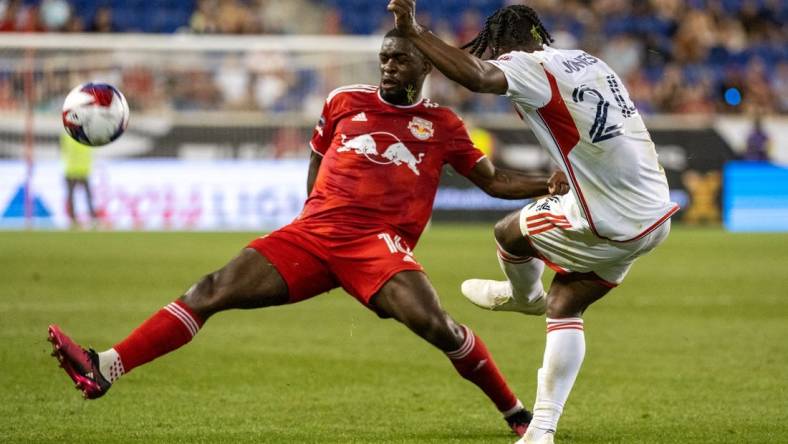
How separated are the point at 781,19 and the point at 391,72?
24555 millimetres

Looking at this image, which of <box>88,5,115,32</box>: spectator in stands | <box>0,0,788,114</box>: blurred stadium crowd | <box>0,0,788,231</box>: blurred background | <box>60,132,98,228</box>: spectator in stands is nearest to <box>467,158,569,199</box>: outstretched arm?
<box>0,0,788,231</box>: blurred background

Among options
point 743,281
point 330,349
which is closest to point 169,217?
point 743,281

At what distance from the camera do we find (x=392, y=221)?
636cm

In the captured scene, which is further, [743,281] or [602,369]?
[743,281]

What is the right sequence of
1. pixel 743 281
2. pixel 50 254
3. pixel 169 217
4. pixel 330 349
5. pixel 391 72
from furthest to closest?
pixel 169 217
pixel 50 254
pixel 743 281
pixel 330 349
pixel 391 72

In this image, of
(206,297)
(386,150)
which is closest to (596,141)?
(386,150)

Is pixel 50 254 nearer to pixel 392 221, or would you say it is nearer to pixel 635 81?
pixel 392 221

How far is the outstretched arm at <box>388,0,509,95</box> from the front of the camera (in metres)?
5.45

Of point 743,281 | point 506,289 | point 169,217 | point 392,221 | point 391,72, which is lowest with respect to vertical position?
point 169,217

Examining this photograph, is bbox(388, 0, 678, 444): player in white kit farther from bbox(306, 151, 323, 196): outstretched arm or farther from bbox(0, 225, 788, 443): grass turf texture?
bbox(306, 151, 323, 196): outstretched arm

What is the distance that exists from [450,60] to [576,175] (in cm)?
96

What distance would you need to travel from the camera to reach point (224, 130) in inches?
872

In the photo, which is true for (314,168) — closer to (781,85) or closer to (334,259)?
(334,259)

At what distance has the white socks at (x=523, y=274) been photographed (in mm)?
6840
